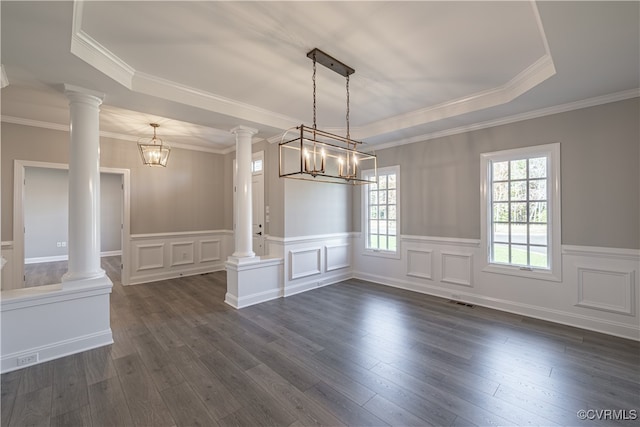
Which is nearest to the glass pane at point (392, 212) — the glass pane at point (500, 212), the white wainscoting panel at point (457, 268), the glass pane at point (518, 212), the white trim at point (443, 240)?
the white trim at point (443, 240)

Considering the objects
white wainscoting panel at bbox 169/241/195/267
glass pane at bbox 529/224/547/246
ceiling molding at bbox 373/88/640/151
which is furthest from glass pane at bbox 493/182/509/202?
white wainscoting panel at bbox 169/241/195/267

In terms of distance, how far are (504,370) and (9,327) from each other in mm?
4515

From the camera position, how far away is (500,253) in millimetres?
4129

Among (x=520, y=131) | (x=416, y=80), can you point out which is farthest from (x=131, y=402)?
(x=520, y=131)

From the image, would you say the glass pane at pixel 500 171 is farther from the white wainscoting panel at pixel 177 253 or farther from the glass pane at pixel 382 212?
the white wainscoting panel at pixel 177 253

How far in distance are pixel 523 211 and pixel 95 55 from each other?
17.2 ft

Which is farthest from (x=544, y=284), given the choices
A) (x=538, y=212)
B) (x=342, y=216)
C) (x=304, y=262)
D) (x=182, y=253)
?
(x=182, y=253)

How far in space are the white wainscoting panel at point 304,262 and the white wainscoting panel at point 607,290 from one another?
3722 millimetres

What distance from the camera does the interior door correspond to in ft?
17.7

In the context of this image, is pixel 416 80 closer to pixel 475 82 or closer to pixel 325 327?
pixel 475 82

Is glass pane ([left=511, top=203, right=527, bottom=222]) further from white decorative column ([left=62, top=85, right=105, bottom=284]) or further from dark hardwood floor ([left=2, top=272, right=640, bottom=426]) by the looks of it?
white decorative column ([left=62, top=85, right=105, bottom=284])

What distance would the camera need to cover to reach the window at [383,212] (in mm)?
5332

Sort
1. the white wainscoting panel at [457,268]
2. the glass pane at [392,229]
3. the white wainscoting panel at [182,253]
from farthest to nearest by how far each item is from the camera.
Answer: the white wainscoting panel at [182,253], the glass pane at [392,229], the white wainscoting panel at [457,268]

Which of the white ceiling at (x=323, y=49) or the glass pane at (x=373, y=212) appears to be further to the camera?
the glass pane at (x=373, y=212)
